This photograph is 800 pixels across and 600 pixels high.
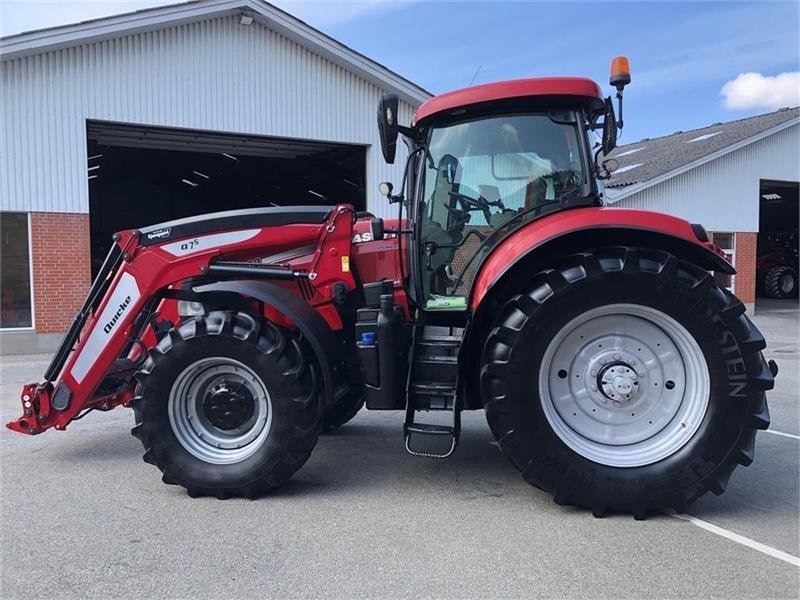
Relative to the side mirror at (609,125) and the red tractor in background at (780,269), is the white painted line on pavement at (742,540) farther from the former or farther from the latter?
the red tractor in background at (780,269)

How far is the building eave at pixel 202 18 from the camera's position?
10.5m

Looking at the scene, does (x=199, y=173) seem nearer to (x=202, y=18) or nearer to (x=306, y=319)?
(x=202, y=18)

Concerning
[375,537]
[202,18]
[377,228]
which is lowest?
[375,537]

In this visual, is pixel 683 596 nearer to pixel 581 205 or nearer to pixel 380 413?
pixel 581 205

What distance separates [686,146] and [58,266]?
59.8ft

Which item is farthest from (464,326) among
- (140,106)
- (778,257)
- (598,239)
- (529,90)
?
(778,257)

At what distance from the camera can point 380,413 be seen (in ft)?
21.7

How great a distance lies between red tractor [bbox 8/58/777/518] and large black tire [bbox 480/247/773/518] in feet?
0.04

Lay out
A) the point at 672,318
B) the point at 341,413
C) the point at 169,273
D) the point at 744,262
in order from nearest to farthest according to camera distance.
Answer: the point at 672,318 < the point at 169,273 < the point at 341,413 < the point at 744,262

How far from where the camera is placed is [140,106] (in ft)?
37.8

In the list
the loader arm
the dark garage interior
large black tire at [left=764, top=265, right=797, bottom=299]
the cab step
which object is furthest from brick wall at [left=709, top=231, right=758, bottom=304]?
the loader arm

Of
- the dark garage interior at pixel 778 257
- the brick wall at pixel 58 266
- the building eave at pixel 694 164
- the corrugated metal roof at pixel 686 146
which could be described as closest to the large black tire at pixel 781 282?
the dark garage interior at pixel 778 257

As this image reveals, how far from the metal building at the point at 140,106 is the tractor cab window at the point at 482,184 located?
902 cm

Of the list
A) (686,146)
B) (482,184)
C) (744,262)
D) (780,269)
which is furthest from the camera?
(780,269)
